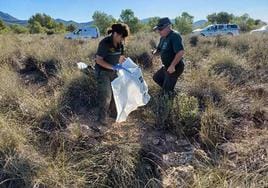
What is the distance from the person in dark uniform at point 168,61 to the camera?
4688 millimetres

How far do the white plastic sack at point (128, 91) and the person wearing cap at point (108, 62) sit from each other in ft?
0.48

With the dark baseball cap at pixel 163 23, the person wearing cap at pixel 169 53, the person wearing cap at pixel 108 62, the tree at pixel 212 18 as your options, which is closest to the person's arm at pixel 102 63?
the person wearing cap at pixel 108 62

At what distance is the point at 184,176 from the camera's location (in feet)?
11.3

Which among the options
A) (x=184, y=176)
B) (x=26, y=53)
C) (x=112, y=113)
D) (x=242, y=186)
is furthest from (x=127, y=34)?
(x=26, y=53)

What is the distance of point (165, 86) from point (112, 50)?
3.61 ft

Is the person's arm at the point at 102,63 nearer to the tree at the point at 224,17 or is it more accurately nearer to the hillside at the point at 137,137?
the hillside at the point at 137,137

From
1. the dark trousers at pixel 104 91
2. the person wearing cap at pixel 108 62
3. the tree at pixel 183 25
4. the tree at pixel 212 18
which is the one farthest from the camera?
the tree at pixel 212 18

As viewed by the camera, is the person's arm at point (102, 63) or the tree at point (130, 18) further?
the tree at point (130, 18)

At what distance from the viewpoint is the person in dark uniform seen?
4.69 m

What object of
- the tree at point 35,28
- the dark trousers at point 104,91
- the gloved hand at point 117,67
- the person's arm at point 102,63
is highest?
the tree at point 35,28

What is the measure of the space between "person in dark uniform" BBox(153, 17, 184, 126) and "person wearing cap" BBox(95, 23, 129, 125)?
706mm

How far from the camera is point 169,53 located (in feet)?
16.4

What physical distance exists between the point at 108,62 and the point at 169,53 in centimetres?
102

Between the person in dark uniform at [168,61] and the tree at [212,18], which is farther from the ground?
the tree at [212,18]
